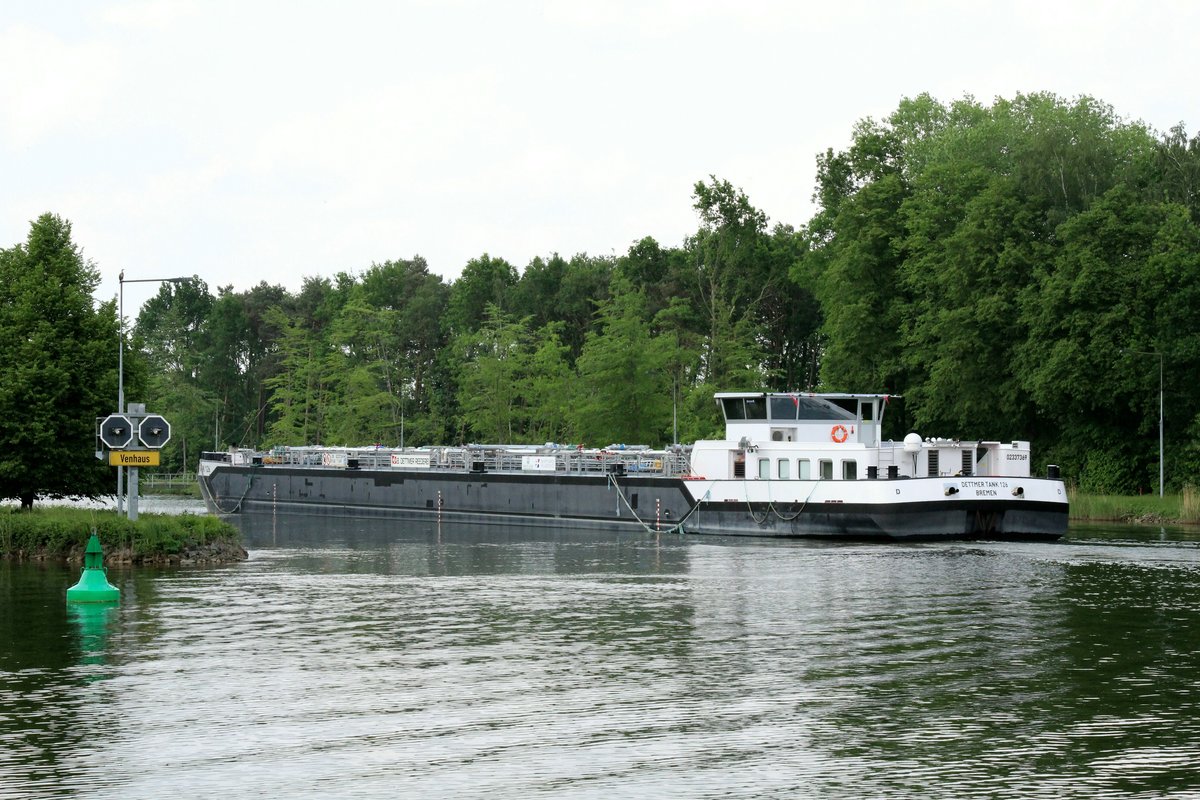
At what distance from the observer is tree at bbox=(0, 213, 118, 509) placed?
48969 mm

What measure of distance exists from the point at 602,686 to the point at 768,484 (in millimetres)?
38005

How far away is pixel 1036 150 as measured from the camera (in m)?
83.4

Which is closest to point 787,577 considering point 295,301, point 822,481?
point 822,481

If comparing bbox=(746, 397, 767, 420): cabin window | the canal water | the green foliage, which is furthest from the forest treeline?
the canal water

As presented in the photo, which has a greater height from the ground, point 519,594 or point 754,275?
point 754,275

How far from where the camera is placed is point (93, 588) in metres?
31.9

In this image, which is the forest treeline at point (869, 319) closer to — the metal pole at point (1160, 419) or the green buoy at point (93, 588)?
the metal pole at point (1160, 419)

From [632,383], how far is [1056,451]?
3048 cm

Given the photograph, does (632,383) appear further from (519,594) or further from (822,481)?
(519,594)

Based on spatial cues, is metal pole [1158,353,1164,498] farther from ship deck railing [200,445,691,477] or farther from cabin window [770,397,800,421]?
ship deck railing [200,445,691,477]

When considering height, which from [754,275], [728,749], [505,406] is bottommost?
[728,749]

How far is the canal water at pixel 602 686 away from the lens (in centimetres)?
1556

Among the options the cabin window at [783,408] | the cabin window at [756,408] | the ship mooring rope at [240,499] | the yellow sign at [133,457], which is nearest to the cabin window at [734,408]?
the cabin window at [756,408]

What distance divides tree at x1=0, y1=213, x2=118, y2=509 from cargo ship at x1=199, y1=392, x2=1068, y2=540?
22.7 meters
